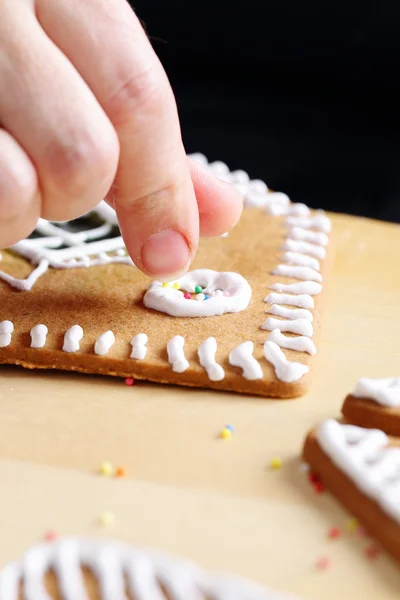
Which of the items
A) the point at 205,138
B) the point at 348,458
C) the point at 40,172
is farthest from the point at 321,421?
the point at 205,138

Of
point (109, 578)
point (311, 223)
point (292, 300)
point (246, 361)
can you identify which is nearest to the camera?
point (109, 578)

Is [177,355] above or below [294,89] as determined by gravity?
above

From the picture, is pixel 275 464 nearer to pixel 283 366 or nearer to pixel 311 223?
pixel 283 366

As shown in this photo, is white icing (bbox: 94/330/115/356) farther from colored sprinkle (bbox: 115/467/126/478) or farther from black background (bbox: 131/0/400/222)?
black background (bbox: 131/0/400/222)

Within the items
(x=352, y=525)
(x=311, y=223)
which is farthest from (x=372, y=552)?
(x=311, y=223)

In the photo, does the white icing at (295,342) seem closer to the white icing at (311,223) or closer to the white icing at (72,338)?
the white icing at (72,338)

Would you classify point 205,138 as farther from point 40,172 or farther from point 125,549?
point 125,549

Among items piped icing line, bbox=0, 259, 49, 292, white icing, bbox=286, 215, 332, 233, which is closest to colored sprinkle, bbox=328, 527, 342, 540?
piped icing line, bbox=0, 259, 49, 292
